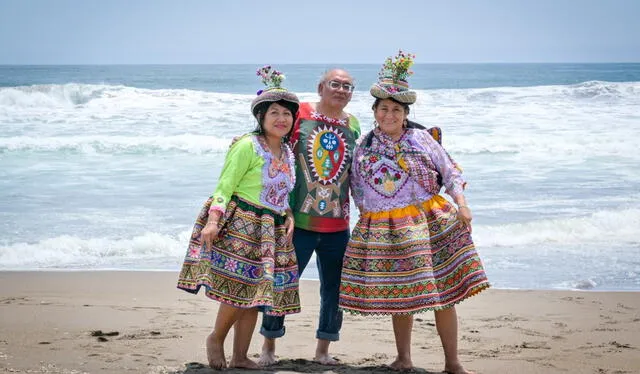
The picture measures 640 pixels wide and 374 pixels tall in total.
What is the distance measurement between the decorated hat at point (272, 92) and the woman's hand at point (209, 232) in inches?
23.4

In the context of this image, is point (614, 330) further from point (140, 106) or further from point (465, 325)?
point (140, 106)

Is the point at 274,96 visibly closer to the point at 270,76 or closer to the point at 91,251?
the point at 270,76

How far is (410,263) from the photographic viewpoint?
152 inches

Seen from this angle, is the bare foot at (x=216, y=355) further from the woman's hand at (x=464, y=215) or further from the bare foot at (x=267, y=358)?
the woman's hand at (x=464, y=215)

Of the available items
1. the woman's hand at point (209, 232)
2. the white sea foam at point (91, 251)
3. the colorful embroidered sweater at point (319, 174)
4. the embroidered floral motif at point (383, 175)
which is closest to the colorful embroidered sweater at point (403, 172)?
the embroidered floral motif at point (383, 175)

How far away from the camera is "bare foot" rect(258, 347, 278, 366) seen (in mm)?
4180

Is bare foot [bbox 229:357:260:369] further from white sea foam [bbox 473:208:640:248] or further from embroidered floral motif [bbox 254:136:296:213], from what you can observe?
white sea foam [bbox 473:208:640:248]

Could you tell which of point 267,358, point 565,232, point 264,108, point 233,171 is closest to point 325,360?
point 267,358

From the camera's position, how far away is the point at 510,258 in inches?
279

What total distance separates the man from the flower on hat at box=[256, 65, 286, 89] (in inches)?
10.9

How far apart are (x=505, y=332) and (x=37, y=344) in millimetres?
2669

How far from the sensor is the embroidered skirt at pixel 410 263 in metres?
3.84

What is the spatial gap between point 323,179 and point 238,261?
621 millimetres

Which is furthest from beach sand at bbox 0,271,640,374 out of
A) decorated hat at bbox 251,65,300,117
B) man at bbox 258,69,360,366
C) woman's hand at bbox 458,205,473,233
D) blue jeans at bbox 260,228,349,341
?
decorated hat at bbox 251,65,300,117
